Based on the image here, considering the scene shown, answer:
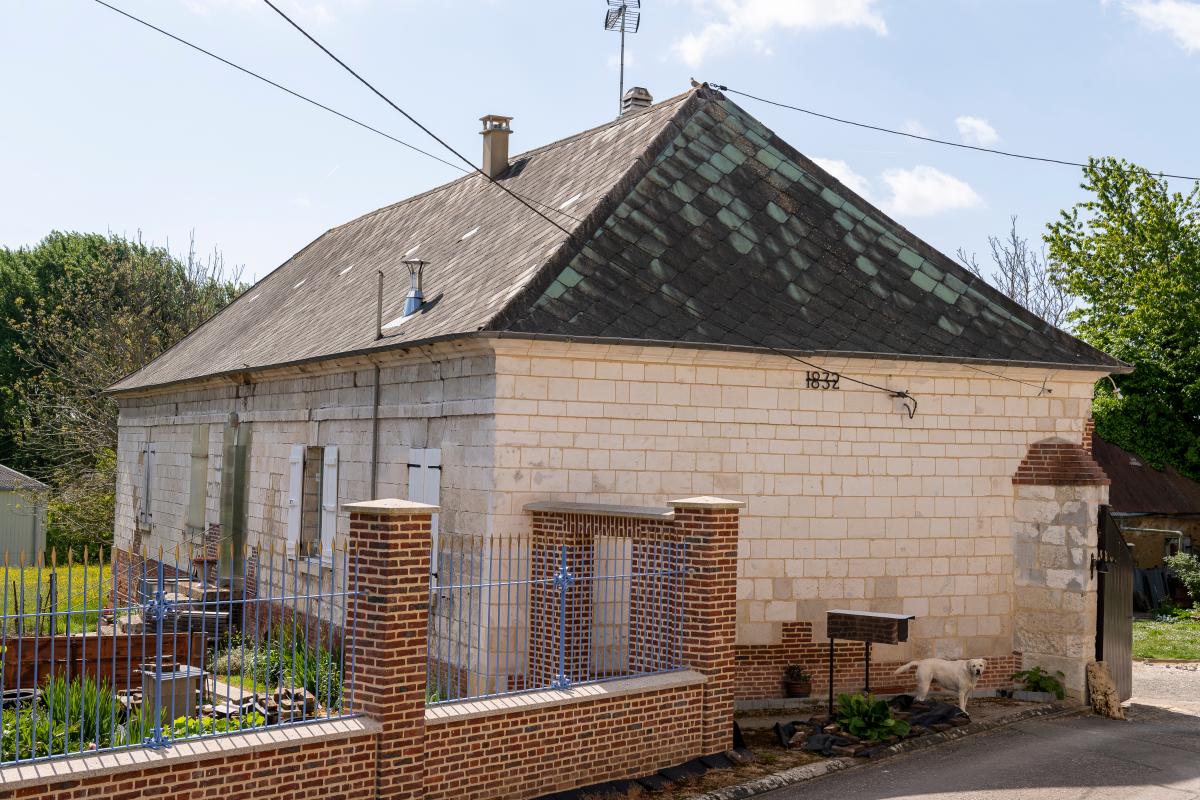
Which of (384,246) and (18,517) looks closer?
(384,246)

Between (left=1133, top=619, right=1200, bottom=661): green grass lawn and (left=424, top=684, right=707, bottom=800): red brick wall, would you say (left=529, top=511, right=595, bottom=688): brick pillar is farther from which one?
(left=1133, top=619, right=1200, bottom=661): green grass lawn

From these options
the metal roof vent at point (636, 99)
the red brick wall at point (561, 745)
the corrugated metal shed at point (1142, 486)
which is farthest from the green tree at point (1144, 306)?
the red brick wall at point (561, 745)

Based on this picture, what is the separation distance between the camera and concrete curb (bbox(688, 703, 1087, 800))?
9680 mm

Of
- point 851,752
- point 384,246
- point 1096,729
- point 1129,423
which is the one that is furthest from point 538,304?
point 1129,423

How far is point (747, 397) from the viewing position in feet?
42.1

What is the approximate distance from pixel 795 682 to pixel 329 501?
6.13 metres

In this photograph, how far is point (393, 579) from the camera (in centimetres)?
827

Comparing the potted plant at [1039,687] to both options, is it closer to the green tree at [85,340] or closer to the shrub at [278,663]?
the shrub at [278,663]

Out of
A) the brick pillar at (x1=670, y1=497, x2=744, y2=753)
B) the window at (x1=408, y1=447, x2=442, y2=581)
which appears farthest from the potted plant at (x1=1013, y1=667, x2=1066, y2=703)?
the window at (x1=408, y1=447, x2=442, y2=581)

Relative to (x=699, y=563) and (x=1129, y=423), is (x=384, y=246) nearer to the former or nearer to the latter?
(x=699, y=563)

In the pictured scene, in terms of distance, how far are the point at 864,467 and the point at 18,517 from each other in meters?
30.3

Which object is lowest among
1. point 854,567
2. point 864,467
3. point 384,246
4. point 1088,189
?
point 854,567

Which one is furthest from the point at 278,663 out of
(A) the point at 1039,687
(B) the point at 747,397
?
(A) the point at 1039,687

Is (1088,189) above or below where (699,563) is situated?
above
